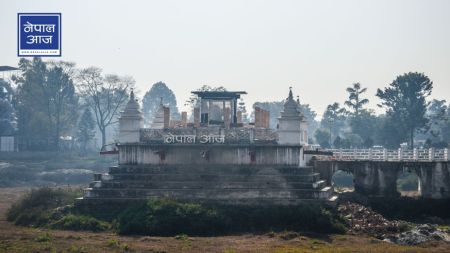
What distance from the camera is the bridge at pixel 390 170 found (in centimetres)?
5875

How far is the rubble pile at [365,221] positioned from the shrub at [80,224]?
701 inches

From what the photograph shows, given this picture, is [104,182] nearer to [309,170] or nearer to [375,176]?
[309,170]

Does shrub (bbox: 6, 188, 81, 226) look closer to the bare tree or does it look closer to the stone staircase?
the stone staircase

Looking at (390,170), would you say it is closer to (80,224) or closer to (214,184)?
(214,184)

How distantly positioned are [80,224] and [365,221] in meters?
20.7

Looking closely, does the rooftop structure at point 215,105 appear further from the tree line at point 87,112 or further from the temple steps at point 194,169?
the tree line at point 87,112

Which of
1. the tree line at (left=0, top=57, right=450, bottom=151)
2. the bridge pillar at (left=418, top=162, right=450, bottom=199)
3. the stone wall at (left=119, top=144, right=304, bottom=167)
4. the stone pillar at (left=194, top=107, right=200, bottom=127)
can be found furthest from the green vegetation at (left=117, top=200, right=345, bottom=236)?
the tree line at (left=0, top=57, right=450, bottom=151)

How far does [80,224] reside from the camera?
163 feet

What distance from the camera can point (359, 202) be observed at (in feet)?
187

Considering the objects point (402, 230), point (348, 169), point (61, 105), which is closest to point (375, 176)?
point (348, 169)

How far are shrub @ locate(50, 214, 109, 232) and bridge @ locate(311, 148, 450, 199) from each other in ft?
72.1

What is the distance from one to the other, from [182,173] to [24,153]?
6736cm

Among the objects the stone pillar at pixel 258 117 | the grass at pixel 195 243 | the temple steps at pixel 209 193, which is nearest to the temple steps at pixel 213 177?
the temple steps at pixel 209 193

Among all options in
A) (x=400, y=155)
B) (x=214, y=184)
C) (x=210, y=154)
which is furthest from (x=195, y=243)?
(x=400, y=155)
